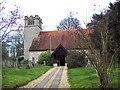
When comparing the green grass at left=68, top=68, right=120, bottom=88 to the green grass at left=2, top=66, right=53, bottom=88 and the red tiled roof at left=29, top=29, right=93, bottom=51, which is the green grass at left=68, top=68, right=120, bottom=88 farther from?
the red tiled roof at left=29, top=29, right=93, bottom=51

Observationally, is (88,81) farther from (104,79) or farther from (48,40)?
(48,40)

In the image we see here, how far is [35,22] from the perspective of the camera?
30.1 meters

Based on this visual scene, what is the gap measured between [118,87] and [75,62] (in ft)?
39.6

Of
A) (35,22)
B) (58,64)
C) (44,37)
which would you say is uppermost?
(35,22)

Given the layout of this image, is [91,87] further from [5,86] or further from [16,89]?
[5,86]

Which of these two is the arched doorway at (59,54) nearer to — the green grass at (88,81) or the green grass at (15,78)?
the green grass at (15,78)

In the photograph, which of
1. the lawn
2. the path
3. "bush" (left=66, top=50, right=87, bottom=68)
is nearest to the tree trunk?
the lawn

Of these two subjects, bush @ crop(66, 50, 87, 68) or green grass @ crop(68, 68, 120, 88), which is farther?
bush @ crop(66, 50, 87, 68)

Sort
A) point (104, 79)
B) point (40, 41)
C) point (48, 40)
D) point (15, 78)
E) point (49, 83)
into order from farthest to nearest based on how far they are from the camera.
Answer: point (40, 41), point (48, 40), point (15, 78), point (49, 83), point (104, 79)

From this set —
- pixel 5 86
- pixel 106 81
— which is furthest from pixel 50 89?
pixel 106 81

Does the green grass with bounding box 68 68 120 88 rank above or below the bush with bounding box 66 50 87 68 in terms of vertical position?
below

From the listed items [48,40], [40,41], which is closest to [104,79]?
[48,40]

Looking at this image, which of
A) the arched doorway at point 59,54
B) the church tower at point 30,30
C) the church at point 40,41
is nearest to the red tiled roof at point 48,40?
the church at point 40,41

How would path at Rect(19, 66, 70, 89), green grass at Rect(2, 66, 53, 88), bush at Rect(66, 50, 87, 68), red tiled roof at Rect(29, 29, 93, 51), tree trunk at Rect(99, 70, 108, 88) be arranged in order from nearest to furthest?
tree trunk at Rect(99, 70, 108, 88)
green grass at Rect(2, 66, 53, 88)
path at Rect(19, 66, 70, 89)
bush at Rect(66, 50, 87, 68)
red tiled roof at Rect(29, 29, 93, 51)
